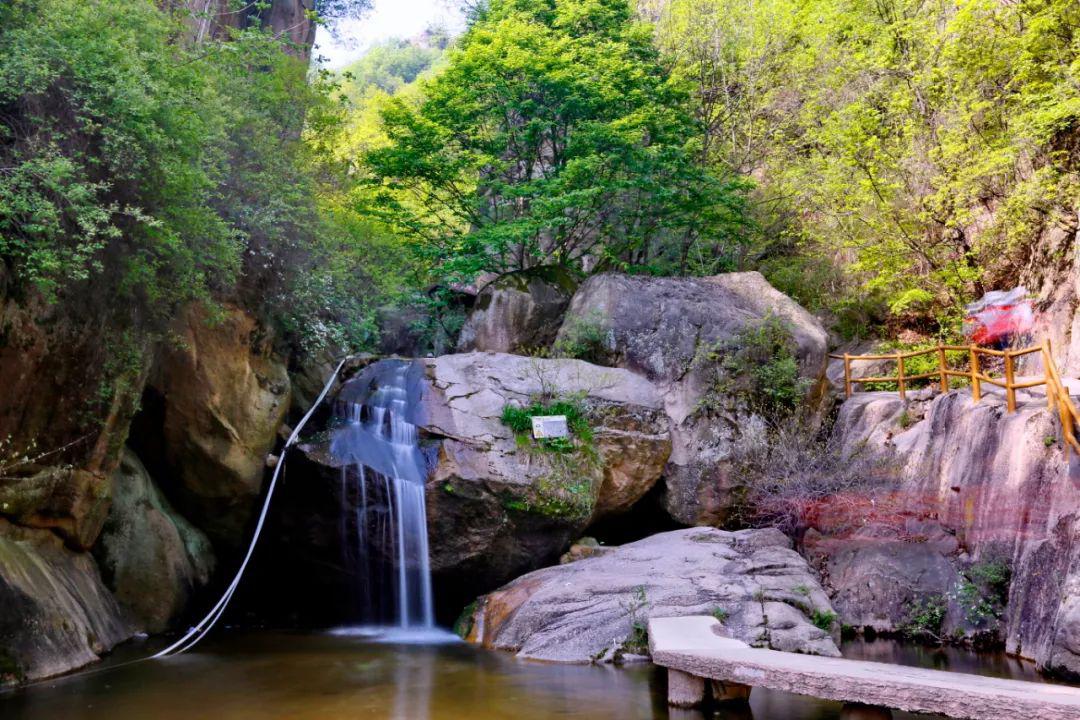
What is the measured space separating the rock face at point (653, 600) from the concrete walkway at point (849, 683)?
1.60 meters

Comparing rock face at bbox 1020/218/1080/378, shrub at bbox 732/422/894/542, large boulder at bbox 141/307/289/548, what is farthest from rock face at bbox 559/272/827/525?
large boulder at bbox 141/307/289/548

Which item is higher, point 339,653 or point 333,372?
point 333,372

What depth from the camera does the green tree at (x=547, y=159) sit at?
20.4 meters

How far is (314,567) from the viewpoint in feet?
47.0

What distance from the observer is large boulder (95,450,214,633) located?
469 inches

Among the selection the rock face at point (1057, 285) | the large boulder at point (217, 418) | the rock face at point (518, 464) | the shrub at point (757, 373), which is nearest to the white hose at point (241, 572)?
the large boulder at point (217, 418)

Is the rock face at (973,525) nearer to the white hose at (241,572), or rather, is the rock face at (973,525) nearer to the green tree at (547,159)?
the green tree at (547,159)

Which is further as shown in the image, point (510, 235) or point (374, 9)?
point (374, 9)

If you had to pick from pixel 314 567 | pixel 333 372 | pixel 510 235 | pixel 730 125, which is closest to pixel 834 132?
pixel 730 125

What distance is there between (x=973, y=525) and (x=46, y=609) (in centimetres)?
1192

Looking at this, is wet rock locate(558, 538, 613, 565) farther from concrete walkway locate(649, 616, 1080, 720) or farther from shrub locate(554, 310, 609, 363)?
concrete walkway locate(649, 616, 1080, 720)

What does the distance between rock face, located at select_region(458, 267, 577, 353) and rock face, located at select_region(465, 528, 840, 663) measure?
7.61 m

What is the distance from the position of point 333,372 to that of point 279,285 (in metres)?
3.08

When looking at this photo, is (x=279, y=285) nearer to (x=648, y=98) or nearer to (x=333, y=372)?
(x=333, y=372)
